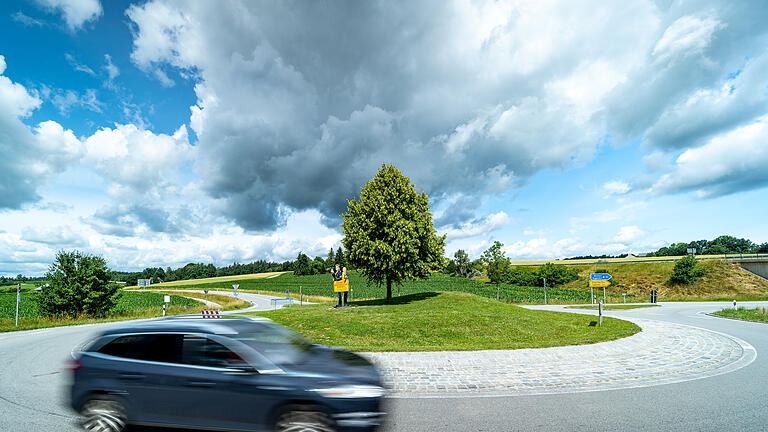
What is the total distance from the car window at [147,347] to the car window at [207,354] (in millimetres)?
131

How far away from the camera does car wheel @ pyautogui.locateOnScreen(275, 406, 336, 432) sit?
4.51 meters

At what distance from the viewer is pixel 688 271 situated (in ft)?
160

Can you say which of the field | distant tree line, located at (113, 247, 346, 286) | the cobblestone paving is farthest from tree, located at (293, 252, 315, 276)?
the cobblestone paving

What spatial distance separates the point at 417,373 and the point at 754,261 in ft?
206

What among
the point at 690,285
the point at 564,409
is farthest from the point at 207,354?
the point at 690,285

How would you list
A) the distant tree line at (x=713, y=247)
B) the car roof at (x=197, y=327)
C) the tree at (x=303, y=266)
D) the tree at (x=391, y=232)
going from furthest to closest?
the distant tree line at (x=713, y=247) → the tree at (x=303, y=266) → the tree at (x=391, y=232) → the car roof at (x=197, y=327)

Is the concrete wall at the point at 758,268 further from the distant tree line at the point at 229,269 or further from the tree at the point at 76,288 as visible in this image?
the distant tree line at the point at 229,269

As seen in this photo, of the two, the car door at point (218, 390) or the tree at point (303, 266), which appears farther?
the tree at point (303, 266)

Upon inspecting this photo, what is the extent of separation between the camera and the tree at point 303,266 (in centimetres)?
11506

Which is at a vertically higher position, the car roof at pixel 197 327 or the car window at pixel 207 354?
the car roof at pixel 197 327

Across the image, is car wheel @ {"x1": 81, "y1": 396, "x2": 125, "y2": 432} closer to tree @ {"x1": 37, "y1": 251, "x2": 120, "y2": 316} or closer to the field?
tree @ {"x1": 37, "y1": 251, "x2": 120, "y2": 316}

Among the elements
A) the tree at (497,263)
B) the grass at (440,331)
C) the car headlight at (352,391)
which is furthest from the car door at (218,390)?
the tree at (497,263)

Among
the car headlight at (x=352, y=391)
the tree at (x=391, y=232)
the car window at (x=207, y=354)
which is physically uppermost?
the tree at (x=391, y=232)

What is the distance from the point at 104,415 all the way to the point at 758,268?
6828cm
